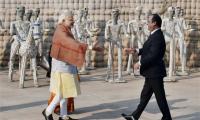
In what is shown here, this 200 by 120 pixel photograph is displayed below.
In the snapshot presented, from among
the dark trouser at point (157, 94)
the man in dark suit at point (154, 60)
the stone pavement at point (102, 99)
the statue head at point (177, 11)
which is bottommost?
the stone pavement at point (102, 99)

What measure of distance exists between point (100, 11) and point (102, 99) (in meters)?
6.88

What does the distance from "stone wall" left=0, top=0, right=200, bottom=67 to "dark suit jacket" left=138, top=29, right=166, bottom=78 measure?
8474mm

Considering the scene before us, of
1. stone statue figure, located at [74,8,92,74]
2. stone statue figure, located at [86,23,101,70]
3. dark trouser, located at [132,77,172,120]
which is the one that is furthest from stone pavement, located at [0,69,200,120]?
stone statue figure, located at [86,23,101,70]

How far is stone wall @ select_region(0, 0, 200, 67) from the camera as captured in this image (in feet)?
54.2

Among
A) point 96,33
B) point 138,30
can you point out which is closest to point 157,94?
point 138,30

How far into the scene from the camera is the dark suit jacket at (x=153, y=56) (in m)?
7.71

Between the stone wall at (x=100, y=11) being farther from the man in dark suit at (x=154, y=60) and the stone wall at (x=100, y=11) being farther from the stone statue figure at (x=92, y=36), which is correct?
the man in dark suit at (x=154, y=60)

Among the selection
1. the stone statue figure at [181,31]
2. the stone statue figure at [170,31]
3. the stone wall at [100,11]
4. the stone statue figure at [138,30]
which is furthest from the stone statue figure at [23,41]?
the stone statue figure at [181,31]

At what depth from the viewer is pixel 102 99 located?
10.5 meters

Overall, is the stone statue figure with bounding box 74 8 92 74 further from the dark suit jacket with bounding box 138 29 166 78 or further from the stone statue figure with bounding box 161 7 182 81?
the dark suit jacket with bounding box 138 29 166 78

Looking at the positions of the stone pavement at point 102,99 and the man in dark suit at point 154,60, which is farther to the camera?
the stone pavement at point 102,99

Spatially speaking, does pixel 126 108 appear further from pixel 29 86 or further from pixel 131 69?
pixel 131 69

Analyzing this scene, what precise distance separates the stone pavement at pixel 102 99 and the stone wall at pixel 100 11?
2.61 m

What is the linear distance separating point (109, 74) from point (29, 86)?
94.6 inches
